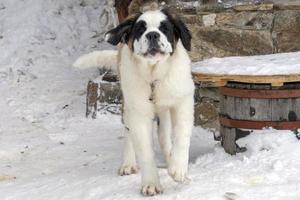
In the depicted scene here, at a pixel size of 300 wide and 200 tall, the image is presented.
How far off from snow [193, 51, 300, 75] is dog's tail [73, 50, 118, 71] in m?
0.74

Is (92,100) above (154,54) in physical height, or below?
below

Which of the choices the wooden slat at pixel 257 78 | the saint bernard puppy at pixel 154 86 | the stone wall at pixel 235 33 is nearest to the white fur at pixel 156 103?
the saint bernard puppy at pixel 154 86

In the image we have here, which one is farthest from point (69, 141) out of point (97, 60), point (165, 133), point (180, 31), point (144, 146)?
point (180, 31)

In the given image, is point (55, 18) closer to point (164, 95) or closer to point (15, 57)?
point (15, 57)

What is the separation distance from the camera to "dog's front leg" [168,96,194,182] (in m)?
4.06

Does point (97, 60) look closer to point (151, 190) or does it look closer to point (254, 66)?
point (254, 66)

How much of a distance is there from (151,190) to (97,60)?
61.8 inches

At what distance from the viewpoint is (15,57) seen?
8742 mm

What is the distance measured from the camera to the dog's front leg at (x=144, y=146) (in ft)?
13.4

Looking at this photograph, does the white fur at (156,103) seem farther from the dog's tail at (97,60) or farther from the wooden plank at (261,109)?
the dog's tail at (97,60)

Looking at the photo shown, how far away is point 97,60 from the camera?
5223mm

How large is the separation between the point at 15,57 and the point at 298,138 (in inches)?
210

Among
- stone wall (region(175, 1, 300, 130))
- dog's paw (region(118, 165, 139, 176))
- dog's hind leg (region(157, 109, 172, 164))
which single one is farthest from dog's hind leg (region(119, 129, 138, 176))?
stone wall (region(175, 1, 300, 130))

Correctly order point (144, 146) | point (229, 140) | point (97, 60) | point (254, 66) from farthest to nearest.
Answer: point (97, 60) → point (229, 140) → point (254, 66) → point (144, 146)
